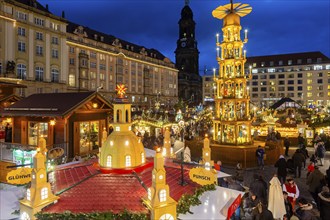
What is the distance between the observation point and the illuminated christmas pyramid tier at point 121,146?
8.41m

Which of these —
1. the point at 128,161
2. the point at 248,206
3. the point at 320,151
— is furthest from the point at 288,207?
the point at 320,151

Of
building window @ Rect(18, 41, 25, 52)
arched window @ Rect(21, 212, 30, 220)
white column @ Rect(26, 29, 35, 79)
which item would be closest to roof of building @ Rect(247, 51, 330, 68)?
white column @ Rect(26, 29, 35, 79)

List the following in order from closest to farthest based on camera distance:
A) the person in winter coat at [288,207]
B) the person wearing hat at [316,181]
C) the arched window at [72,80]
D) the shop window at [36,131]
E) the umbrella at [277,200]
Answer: the umbrella at [277,200]
the person in winter coat at [288,207]
the person wearing hat at [316,181]
the shop window at [36,131]
the arched window at [72,80]

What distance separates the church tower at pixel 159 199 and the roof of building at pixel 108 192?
412 mm

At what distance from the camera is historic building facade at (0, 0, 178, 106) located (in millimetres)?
37312

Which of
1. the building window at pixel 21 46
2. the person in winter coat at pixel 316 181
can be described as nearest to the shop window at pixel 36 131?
the person in winter coat at pixel 316 181

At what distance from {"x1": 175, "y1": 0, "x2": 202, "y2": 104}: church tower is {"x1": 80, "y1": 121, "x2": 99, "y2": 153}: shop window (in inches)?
3062

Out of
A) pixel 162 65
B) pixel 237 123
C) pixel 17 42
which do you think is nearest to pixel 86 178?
pixel 237 123

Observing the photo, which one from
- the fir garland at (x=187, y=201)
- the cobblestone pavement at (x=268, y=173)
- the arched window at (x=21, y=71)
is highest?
the arched window at (x=21, y=71)

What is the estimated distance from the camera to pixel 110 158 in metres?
8.41

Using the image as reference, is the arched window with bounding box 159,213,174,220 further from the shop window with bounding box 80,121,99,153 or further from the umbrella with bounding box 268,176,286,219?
the shop window with bounding box 80,121,99,153

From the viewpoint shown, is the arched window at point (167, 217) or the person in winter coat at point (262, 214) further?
the person in winter coat at point (262, 214)

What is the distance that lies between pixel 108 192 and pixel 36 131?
12.9 m

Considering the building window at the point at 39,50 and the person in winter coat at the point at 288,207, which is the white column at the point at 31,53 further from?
the person in winter coat at the point at 288,207
